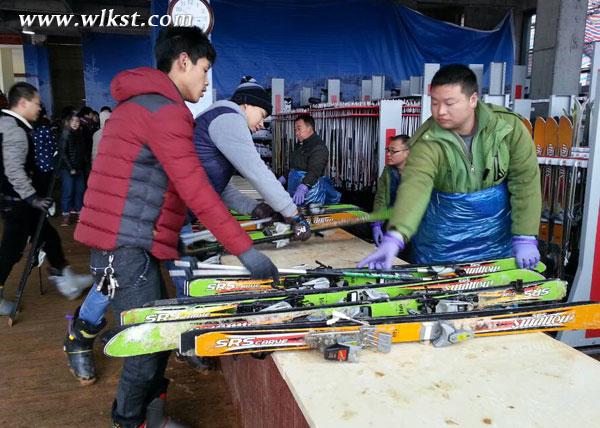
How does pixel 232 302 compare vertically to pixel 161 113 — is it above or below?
below

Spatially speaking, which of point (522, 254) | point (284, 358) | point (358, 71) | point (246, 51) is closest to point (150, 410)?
point (284, 358)

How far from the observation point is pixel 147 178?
170 centimetres

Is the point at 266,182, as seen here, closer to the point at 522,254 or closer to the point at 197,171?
the point at 197,171

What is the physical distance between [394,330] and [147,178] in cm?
97

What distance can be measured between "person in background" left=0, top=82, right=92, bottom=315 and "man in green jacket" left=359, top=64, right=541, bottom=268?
292 centimetres

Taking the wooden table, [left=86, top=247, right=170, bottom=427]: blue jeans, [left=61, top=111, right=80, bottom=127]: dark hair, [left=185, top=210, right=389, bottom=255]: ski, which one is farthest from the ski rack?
[left=61, top=111, right=80, bottom=127]: dark hair

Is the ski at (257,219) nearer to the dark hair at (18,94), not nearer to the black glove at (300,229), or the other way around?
the black glove at (300,229)

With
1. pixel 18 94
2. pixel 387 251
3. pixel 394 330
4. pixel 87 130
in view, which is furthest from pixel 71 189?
pixel 394 330

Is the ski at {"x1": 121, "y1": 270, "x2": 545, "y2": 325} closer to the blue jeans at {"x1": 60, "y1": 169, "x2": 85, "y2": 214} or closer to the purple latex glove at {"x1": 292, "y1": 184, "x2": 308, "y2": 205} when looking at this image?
the purple latex glove at {"x1": 292, "y1": 184, "x2": 308, "y2": 205}

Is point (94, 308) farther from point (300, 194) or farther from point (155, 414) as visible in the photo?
point (300, 194)

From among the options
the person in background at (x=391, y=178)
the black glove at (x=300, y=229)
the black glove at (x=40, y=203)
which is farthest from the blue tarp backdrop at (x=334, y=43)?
the black glove at (x=300, y=229)

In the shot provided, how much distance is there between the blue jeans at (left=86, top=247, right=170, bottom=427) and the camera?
179cm

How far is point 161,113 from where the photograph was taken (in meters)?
1.59

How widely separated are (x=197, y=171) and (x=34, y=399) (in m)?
1.89
